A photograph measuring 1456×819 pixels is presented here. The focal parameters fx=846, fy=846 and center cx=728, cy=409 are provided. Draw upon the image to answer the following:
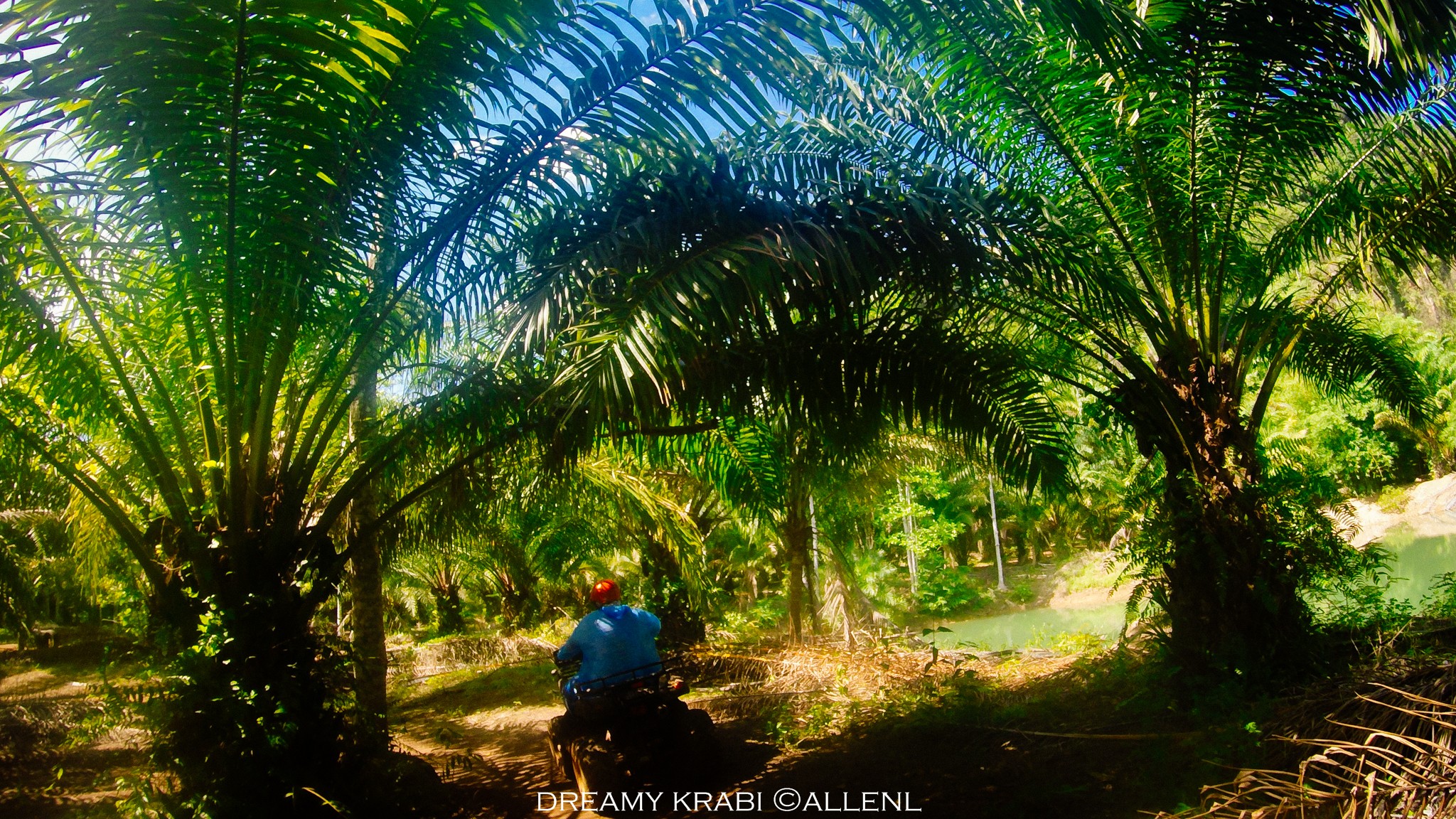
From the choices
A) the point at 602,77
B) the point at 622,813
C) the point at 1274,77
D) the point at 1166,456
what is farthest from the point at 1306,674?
the point at 602,77

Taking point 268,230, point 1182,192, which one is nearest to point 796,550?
point 1182,192

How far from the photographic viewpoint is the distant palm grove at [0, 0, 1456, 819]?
383cm

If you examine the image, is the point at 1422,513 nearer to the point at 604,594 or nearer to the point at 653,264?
the point at 604,594

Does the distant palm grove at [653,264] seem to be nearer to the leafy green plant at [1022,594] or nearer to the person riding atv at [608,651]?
the person riding atv at [608,651]

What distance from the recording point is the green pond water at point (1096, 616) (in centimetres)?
1301

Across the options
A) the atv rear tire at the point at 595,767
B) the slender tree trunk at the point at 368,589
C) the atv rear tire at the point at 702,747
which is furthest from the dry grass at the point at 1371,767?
the slender tree trunk at the point at 368,589

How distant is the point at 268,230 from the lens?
4.25m

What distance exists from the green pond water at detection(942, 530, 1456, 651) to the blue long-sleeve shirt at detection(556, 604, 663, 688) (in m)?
6.44

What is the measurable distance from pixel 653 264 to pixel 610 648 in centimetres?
228

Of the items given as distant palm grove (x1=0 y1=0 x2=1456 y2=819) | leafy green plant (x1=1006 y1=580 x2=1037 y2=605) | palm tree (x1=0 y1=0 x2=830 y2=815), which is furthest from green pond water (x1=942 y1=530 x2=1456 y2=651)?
palm tree (x1=0 y1=0 x2=830 y2=815)

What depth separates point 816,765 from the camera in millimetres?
5211

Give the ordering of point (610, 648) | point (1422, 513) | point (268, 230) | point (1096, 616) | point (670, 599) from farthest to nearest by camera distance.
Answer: point (1422, 513), point (1096, 616), point (670, 599), point (610, 648), point (268, 230)

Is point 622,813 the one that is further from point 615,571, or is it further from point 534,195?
point 615,571

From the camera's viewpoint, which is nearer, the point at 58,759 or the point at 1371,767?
the point at 1371,767
